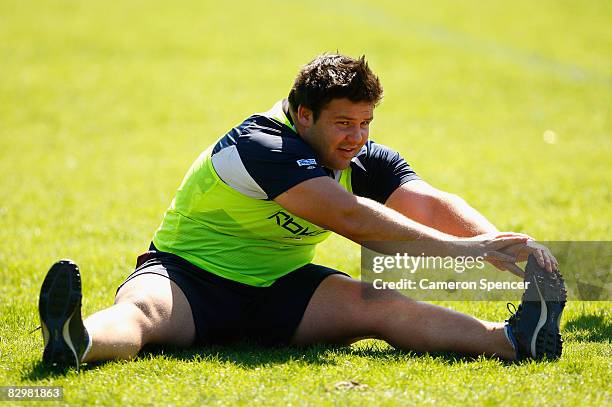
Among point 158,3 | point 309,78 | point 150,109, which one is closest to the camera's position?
point 309,78

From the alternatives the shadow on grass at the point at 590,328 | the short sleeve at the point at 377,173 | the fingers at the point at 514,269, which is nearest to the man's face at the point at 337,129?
the short sleeve at the point at 377,173

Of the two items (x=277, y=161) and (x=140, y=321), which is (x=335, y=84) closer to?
(x=277, y=161)

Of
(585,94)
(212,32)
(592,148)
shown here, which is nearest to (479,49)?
(585,94)

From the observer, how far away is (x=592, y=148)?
1503 centimetres

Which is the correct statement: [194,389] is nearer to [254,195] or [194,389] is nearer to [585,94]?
[254,195]

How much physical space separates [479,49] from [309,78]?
776 inches

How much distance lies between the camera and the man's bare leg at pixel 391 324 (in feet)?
17.3

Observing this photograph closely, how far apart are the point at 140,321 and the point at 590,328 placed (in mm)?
3002

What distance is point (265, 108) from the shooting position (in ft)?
59.8

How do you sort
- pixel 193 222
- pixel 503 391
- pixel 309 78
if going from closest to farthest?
pixel 503 391 → pixel 309 78 → pixel 193 222

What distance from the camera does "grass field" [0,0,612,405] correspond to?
480 centimetres

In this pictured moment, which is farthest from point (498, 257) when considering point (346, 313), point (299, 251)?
point (299, 251)

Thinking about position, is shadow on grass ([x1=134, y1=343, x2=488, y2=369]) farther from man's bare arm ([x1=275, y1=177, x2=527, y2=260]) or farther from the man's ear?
the man's ear

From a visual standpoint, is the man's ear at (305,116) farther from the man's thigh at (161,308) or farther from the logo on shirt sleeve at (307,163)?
the man's thigh at (161,308)
